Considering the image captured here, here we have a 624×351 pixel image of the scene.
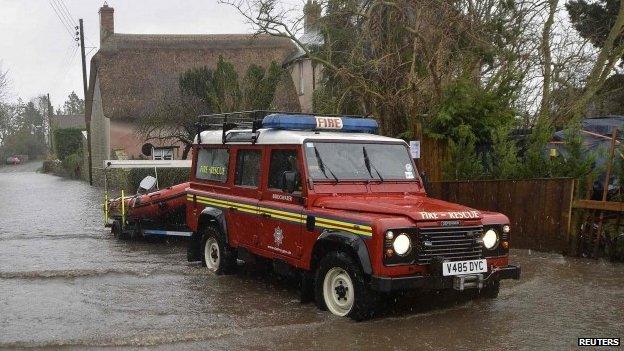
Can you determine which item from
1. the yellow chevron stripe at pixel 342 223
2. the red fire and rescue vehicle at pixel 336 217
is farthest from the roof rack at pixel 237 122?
the yellow chevron stripe at pixel 342 223

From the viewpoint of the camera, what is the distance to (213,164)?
10773 millimetres

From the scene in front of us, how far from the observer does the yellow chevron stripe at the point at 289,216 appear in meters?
7.35

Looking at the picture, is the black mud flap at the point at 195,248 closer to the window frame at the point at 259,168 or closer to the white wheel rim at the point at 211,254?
the white wheel rim at the point at 211,254

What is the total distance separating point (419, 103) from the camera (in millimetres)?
15680

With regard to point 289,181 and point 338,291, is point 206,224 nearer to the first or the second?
point 289,181

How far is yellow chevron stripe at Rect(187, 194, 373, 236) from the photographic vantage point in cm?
735

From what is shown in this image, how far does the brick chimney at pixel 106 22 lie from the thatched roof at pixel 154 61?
105cm

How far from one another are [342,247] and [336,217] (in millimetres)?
334

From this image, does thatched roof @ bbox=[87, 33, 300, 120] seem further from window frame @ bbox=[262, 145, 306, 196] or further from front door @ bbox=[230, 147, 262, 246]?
window frame @ bbox=[262, 145, 306, 196]

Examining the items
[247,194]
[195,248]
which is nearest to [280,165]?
[247,194]

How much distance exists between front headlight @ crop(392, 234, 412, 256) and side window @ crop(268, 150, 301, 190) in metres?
1.73

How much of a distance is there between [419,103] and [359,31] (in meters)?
2.89

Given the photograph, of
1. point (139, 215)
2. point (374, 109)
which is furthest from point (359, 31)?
point (139, 215)

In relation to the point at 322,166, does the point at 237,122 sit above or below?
above
